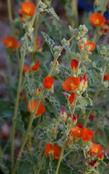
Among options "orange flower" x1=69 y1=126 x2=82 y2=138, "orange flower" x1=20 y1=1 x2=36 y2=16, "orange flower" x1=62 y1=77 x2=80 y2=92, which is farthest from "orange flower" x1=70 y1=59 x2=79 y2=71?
"orange flower" x1=20 y1=1 x2=36 y2=16

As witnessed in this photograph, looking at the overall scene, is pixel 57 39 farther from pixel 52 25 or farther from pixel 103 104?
pixel 103 104

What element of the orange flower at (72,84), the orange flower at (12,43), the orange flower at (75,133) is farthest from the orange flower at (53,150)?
the orange flower at (12,43)

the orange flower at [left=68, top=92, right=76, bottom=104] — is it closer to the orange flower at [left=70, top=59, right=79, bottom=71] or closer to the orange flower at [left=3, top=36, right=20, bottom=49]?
the orange flower at [left=70, top=59, right=79, bottom=71]

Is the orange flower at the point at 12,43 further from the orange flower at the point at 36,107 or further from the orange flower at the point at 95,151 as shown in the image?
the orange flower at the point at 95,151

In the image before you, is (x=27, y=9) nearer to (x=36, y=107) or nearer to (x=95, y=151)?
(x=36, y=107)

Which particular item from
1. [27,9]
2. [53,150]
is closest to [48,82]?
[53,150]

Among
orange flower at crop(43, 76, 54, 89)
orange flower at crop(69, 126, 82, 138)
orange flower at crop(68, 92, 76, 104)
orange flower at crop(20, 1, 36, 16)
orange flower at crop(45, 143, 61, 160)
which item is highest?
orange flower at crop(20, 1, 36, 16)

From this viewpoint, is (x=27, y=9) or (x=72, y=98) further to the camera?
(x=27, y=9)

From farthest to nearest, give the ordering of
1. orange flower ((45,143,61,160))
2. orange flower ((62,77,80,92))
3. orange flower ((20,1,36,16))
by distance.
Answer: orange flower ((20,1,36,16)), orange flower ((45,143,61,160)), orange flower ((62,77,80,92))

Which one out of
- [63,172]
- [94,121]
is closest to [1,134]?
[94,121]
